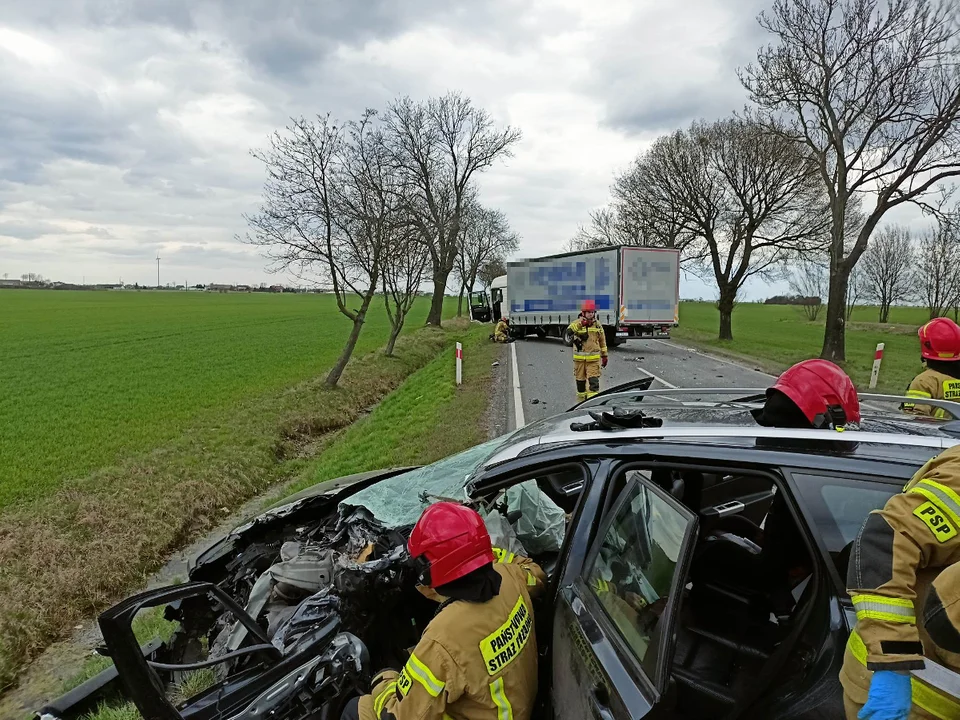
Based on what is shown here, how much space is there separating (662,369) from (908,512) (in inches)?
541

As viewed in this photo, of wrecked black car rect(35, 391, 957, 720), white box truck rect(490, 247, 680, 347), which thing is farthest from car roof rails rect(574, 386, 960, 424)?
white box truck rect(490, 247, 680, 347)

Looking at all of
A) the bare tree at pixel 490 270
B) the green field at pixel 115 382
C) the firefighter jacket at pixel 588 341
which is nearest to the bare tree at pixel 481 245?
the bare tree at pixel 490 270

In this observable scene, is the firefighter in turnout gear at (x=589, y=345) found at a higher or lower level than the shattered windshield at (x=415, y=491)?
higher

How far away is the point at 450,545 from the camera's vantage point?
202 cm

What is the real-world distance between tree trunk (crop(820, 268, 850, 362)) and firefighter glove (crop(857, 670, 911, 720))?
669 inches

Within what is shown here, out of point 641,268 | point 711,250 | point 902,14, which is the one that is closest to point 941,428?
point 902,14

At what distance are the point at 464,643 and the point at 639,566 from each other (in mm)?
638

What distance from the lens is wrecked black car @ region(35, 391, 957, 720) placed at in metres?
1.73

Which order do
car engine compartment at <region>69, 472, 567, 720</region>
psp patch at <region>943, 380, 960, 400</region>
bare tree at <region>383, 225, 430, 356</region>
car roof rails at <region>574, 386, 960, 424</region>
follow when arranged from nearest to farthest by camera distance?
car engine compartment at <region>69, 472, 567, 720</region> < car roof rails at <region>574, 386, 960, 424</region> < psp patch at <region>943, 380, 960, 400</region> < bare tree at <region>383, 225, 430, 356</region>

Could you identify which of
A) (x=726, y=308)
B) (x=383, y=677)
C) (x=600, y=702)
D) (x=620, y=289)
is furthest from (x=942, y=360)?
(x=726, y=308)

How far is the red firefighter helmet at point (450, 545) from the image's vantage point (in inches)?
79.1

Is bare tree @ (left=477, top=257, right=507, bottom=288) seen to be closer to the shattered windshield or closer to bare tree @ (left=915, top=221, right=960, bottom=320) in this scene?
bare tree @ (left=915, top=221, right=960, bottom=320)

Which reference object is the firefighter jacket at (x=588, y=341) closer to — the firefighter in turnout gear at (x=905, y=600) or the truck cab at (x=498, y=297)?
the firefighter in turnout gear at (x=905, y=600)

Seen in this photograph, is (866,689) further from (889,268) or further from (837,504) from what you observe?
(889,268)
